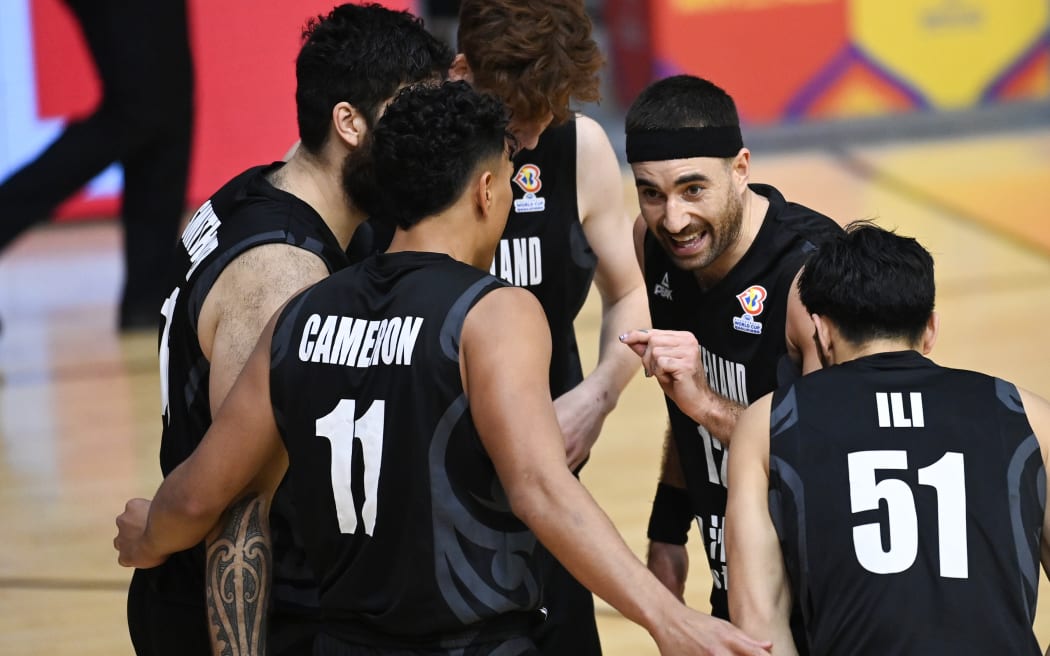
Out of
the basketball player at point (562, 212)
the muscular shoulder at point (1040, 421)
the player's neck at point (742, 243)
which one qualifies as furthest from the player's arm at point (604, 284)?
the muscular shoulder at point (1040, 421)

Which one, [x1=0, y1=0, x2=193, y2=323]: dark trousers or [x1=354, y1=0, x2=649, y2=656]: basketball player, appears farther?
[x1=0, y1=0, x2=193, y2=323]: dark trousers

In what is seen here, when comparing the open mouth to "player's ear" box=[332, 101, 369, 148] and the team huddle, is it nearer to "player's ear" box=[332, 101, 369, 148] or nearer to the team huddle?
the team huddle

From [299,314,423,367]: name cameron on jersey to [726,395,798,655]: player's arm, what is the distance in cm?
63

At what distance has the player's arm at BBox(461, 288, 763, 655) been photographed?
2570mm

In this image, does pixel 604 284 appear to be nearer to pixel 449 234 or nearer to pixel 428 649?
pixel 449 234

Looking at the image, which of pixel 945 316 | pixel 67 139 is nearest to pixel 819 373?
pixel 945 316

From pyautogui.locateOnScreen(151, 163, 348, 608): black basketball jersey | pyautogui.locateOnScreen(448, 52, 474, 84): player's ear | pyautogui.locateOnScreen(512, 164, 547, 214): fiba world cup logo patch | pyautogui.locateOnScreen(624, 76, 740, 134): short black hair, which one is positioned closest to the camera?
pyautogui.locateOnScreen(151, 163, 348, 608): black basketball jersey

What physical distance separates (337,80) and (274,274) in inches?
18.3

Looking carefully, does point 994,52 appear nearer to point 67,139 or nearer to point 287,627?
point 67,139

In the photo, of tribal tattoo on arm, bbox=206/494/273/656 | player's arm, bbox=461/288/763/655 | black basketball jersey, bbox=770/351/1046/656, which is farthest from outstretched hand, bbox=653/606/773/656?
tribal tattoo on arm, bbox=206/494/273/656

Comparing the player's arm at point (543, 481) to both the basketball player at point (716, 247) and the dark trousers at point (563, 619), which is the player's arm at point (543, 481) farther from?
the dark trousers at point (563, 619)

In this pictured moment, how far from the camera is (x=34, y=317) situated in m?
8.75

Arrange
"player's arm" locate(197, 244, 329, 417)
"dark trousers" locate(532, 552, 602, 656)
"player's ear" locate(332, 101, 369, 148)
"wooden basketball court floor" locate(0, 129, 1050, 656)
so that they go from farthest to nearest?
"wooden basketball court floor" locate(0, 129, 1050, 656), "dark trousers" locate(532, 552, 602, 656), "player's ear" locate(332, 101, 369, 148), "player's arm" locate(197, 244, 329, 417)

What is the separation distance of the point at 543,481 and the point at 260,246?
869 millimetres
